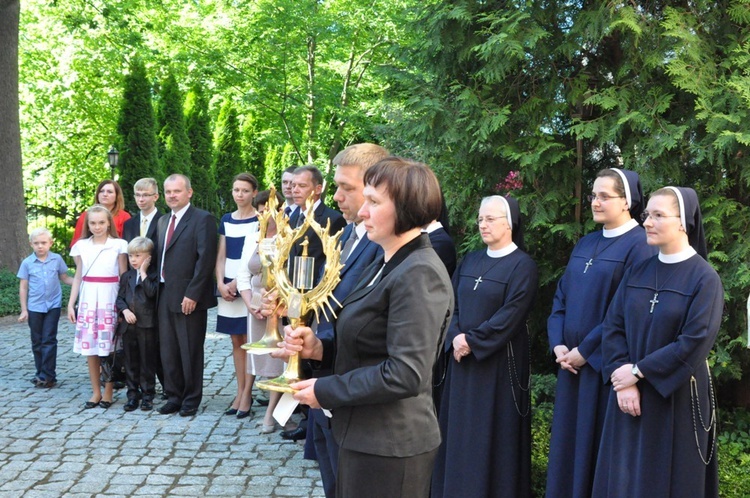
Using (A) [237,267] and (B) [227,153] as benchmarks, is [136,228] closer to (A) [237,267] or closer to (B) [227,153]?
(A) [237,267]

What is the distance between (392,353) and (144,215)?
623cm

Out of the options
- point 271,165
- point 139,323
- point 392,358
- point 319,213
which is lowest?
point 139,323

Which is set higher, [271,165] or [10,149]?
[271,165]

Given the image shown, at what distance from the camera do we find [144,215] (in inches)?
332

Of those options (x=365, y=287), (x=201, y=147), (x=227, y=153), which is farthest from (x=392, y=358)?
(x=227, y=153)

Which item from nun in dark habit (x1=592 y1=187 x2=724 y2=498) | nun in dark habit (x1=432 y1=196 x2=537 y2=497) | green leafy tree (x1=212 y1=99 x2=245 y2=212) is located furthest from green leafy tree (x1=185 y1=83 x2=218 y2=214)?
nun in dark habit (x1=592 y1=187 x2=724 y2=498)

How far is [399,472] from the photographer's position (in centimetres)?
288

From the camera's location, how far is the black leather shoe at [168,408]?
25.8ft

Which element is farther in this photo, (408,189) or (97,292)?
(97,292)

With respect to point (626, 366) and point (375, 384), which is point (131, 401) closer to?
point (626, 366)

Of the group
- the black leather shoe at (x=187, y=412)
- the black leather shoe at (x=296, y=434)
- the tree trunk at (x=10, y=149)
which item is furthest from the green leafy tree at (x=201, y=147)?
the black leather shoe at (x=296, y=434)

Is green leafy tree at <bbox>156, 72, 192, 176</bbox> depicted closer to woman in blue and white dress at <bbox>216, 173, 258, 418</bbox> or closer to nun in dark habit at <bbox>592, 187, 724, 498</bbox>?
woman in blue and white dress at <bbox>216, 173, 258, 418</bbox>

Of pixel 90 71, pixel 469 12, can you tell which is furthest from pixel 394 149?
pixel 90 71

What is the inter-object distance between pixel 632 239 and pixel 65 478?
4280 millimetres
